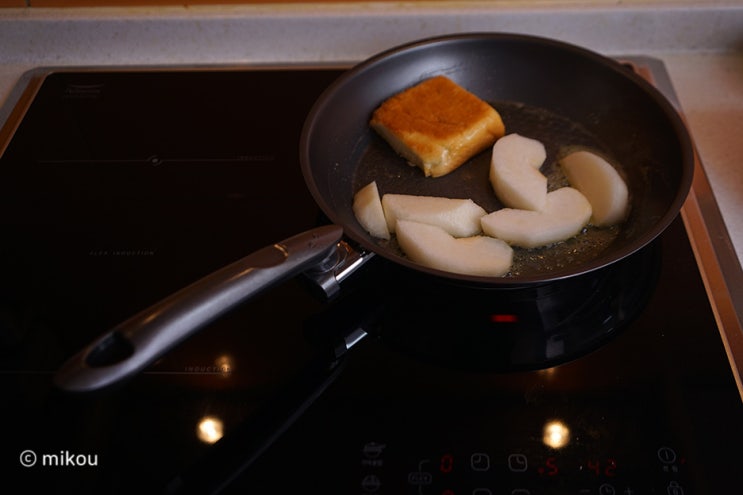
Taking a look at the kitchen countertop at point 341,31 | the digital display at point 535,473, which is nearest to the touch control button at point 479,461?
the digital display at point 535,473

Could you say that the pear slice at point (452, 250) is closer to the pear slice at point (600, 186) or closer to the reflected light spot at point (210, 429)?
the pear slice at point (600, 186)

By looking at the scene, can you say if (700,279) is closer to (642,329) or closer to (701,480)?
(642,329)

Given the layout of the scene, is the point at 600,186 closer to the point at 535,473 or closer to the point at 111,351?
the point at 535,473

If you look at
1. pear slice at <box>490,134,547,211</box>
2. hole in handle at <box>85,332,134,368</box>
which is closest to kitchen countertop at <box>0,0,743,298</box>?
pear slice at <box>490,134,547,211</box>

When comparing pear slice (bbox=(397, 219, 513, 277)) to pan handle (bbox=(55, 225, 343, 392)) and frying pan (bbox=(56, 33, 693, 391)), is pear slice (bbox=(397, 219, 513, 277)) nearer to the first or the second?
frying pan (bbox=(56, 33, 693, 391))

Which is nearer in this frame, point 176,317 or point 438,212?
point 176,317

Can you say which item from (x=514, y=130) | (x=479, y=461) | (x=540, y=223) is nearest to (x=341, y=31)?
(x=514, y=130)

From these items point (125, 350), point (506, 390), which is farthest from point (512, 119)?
point (125, 350)
